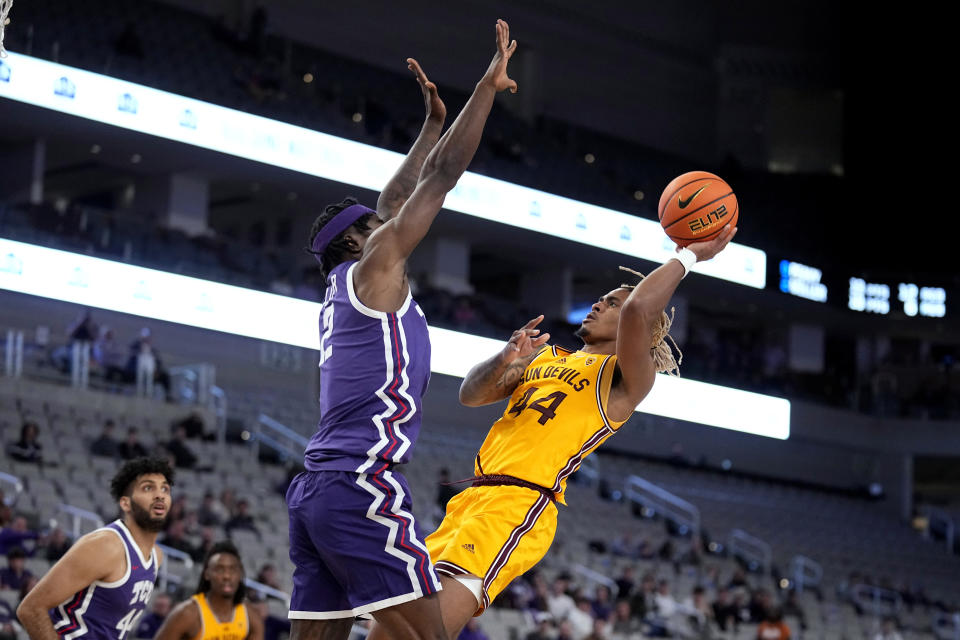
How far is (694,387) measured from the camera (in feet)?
87.6

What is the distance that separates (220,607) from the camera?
21.5 feet

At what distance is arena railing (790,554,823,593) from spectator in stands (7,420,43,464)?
1318 centimetres

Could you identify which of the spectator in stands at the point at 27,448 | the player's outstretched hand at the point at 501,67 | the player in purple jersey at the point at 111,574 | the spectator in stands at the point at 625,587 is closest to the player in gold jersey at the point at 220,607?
the player in purple jersey at the point at 111,574

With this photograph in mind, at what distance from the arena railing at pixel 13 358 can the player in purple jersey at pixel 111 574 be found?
41.9ft

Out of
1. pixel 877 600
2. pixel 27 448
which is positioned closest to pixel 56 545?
pixel 27 448

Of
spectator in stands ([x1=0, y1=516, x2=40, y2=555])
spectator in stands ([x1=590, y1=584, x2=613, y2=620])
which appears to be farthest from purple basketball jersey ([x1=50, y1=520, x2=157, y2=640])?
spectator in stands ([x1=590, y1=584, x2=613, y2=620])

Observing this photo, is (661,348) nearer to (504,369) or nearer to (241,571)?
(504,369)

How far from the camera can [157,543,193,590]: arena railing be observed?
11695mm

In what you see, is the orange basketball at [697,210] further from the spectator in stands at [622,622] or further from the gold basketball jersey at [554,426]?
the spectator in stands at [622,622]

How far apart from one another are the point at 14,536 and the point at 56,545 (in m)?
0.41

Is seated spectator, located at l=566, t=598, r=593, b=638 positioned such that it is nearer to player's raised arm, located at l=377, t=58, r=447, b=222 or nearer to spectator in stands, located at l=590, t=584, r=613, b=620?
spectator in stands, located at l=590, t=584, r=613, b=620

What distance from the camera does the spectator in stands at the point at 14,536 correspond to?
1137 cm

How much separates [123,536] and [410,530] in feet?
6.27

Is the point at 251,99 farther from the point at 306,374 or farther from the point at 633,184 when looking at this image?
the point at 633,184
